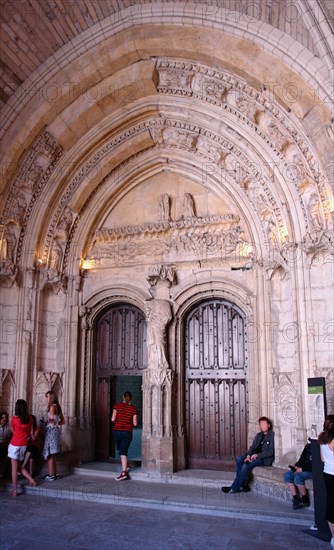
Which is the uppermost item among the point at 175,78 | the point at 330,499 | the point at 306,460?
the point at 175,78

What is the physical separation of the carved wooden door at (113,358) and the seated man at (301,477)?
340cm

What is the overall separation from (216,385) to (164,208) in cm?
322

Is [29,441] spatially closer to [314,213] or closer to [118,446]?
[118,446]

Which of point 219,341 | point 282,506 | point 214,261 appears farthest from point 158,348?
point 282,506

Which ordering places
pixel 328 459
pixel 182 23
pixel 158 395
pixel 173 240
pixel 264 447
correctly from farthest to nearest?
pixel 173 240 → pixel 158 395 → pixel 182 23 → pixel 264 447 → pixel 328 459

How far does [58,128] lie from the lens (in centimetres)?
815

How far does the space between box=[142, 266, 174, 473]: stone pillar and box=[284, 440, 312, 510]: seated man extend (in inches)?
92.2

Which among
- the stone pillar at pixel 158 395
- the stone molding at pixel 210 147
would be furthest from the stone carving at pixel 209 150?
the stone pillar at pixel 158 395

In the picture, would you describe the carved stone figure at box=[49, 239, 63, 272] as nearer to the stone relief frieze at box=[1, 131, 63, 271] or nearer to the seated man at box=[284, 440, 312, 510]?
the stone relief frieze at box=[1, 131, 63, 271]

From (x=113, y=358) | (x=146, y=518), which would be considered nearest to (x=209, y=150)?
(x=113, y=358)

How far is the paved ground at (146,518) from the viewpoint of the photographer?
472cm

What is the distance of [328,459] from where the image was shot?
14.8 feet

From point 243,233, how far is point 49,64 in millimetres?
4087

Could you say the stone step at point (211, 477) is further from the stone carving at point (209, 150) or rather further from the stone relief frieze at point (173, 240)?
the stone carving at point (209, 150)
